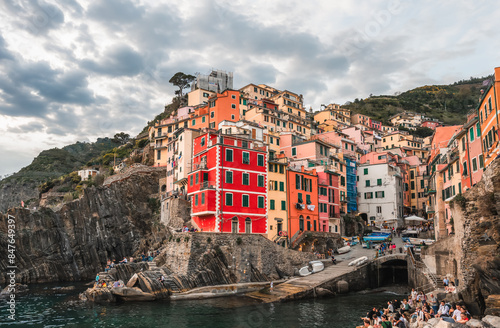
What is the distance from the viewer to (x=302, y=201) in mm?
54625

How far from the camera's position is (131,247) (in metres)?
66.2

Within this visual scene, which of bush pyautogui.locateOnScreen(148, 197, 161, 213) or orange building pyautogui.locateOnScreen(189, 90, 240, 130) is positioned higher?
orange building pyautogui.locateOnScreen(189, 90, 240, 130)

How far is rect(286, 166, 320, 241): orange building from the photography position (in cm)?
5294

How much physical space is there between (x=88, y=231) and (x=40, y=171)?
228 feet

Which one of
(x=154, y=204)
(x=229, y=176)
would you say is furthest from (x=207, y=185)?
(x=154, y=204)

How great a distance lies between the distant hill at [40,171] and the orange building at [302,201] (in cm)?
8102

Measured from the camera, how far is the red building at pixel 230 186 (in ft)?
149

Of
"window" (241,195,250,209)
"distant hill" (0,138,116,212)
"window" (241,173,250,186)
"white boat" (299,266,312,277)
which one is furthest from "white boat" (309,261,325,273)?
"distant hill" (0,138,116,212)

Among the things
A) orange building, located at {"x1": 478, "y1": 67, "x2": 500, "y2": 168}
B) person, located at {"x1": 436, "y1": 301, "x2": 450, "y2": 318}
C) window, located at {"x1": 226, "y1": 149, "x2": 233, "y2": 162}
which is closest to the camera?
person, located at {"x1": 436, "y1": 301, "x2": 450, "y2": 318}

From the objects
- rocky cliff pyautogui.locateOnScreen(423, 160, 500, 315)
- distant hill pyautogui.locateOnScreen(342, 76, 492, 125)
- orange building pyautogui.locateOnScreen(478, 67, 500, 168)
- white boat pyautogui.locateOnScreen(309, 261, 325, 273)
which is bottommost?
white boat pyautogui.locateOnScreen(309, 261, 325, 273)

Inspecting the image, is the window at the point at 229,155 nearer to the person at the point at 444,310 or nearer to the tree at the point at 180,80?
the person at the point at 444,310

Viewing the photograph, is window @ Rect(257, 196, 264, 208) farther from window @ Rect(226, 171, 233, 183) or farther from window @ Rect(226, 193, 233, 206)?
window @ Rect(226, 171, 233, 183)

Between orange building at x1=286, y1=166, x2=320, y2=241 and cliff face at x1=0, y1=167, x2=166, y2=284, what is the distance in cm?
2020

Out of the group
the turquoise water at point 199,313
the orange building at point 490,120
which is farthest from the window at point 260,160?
the orange building at point 490,120
